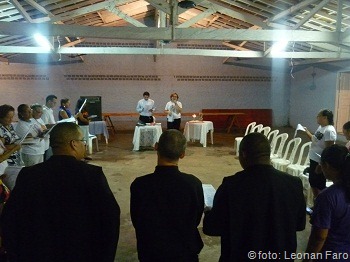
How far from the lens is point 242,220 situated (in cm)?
142

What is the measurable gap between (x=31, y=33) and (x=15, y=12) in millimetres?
2205

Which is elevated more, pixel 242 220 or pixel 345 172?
pixel 345 172

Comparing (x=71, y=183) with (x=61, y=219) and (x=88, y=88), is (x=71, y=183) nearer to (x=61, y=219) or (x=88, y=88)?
(x=61, y=219)

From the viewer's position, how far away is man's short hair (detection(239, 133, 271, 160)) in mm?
1449

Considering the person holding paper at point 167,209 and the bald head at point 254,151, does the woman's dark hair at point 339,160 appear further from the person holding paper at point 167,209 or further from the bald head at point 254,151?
the person holding paper at point 167,209

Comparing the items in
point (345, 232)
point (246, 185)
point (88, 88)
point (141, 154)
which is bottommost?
point (141, 154)

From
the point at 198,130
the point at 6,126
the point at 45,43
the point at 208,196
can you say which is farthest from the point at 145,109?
the point at 208,196

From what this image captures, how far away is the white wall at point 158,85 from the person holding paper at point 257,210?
1025cm

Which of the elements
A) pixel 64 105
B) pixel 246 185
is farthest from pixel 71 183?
pixel 64 105

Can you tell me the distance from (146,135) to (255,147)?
648 centimetres

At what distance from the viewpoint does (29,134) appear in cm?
387

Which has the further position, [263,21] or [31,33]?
[263,21]

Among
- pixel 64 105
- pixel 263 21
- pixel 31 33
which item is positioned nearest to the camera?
pixel 31 33

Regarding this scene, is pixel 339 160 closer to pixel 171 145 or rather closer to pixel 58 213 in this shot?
pixel 171 145
